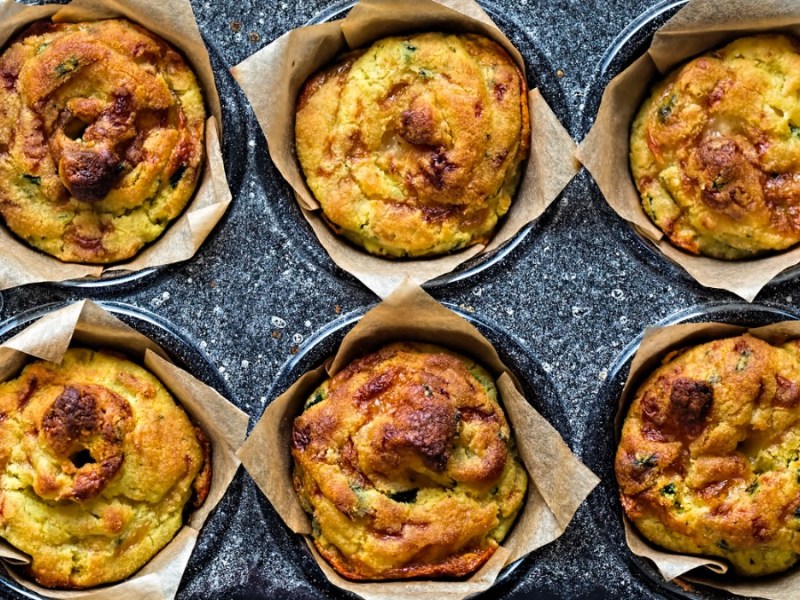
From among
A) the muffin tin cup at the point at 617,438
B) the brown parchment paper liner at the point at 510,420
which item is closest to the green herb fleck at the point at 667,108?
the muffin tin cup at the point at 617,438

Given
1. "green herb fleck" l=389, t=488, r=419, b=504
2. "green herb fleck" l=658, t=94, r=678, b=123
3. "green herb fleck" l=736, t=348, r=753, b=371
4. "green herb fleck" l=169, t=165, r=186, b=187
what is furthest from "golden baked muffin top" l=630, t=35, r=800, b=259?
"green herb fleck" l=169, t=165, r=186, b=187

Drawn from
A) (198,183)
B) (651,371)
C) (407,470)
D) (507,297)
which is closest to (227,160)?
(198,183)

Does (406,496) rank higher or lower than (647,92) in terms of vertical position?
lower

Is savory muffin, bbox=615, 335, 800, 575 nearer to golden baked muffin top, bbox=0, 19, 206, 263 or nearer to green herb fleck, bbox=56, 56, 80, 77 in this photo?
golden baked muffin top, bbox=0, 19, 206, 263

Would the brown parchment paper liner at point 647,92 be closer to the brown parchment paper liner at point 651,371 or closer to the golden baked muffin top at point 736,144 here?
the golden baked muffin top at point 736,144

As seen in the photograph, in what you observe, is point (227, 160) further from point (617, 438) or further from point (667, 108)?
point (617, 438)

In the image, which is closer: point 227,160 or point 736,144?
point 736,144
